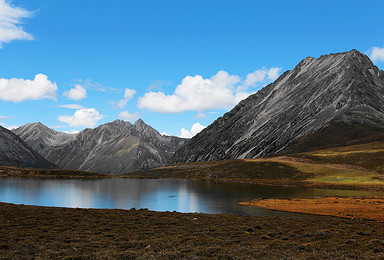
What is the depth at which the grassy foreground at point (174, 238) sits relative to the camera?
2417cm

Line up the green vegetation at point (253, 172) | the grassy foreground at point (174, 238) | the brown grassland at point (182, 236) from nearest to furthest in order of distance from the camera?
1. the grassy foreground at point (174, 238)
2. the brown grassland at point (182, 236)
3. the green vegetation at point (253, 172)

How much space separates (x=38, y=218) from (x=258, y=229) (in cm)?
2804

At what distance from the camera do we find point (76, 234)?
1245 inches

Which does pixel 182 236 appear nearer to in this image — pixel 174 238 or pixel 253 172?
pixel 174 238

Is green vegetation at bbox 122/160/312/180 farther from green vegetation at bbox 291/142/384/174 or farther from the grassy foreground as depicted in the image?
the grassy foreground

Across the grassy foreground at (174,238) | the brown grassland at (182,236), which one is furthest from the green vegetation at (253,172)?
the grassy foreground at (174,238)

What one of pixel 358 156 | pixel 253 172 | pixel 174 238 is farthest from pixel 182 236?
pixel 358 156

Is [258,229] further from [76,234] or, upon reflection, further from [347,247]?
[76,234]

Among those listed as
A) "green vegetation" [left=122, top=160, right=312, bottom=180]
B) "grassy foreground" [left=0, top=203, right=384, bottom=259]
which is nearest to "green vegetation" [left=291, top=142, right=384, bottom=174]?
"green vegetation" [left=122, top=160, right=312, bottom=180]

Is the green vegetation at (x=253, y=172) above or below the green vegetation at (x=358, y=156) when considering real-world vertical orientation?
below

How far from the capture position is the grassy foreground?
952 inches

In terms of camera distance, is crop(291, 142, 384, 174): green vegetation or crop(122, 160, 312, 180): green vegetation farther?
crop(122, 160, 312, 180): green vegetation

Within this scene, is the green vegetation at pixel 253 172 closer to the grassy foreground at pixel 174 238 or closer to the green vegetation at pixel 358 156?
the green vegetation at pixel 358 156

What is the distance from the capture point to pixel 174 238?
100 ft
